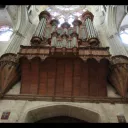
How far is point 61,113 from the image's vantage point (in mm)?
8227

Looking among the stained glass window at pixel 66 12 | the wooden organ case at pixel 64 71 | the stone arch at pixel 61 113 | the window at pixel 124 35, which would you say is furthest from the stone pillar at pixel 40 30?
the window at pixel 124 35

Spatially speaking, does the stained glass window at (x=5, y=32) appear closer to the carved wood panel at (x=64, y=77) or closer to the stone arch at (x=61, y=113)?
the carved wood panel at (x=64, y=77)

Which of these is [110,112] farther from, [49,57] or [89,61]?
[49,57]

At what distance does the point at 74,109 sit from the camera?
7.96 m

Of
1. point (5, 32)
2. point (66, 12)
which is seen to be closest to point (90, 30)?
point (66, 12)

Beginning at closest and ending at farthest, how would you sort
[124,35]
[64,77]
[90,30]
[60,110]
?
[60,110] → [64,77] → [90,30] → [124,35]

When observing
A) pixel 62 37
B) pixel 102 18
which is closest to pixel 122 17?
pixel 102 18

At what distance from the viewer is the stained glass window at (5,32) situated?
1228cm

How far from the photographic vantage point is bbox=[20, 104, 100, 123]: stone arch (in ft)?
25.6

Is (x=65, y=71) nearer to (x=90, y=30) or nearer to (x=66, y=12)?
(x=90, y=30)

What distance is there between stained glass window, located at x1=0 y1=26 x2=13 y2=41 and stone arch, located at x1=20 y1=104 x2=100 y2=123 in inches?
224

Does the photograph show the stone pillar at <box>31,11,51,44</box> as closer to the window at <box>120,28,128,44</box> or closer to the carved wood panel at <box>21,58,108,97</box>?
the carved wood panel at <box>21,58,108,97</box>

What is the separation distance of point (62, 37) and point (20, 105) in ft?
12.9

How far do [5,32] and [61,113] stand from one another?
683 centimetres
